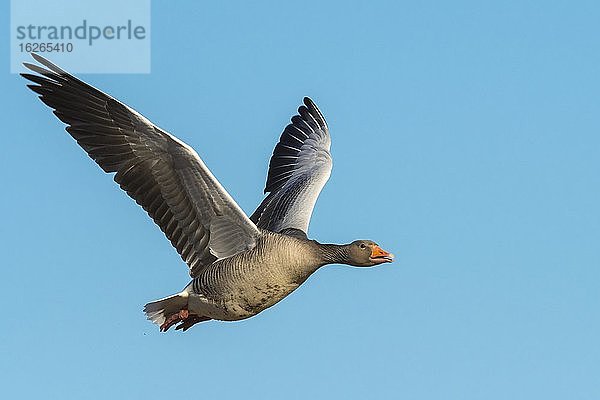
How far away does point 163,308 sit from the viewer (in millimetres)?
19219

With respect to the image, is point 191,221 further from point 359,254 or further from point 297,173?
point 297,173

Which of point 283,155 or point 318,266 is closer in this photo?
point 318,266

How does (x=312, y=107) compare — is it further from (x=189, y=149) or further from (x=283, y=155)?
(x=189, y=149)

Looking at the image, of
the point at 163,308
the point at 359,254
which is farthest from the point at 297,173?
the point at 163,308

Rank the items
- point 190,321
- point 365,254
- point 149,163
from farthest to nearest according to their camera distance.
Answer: point 190,321 → point 365,254 → point 149,163

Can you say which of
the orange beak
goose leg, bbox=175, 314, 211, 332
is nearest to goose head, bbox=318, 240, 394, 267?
the orange beak

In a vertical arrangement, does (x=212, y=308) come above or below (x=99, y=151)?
below

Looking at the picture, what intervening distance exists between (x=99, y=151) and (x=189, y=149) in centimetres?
174

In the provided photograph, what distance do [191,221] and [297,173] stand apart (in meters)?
4.71

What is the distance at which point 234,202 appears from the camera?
59.2 ft

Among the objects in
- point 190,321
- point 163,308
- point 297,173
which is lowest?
point 190,321

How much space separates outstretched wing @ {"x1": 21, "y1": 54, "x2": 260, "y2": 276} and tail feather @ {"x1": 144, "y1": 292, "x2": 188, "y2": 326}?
103 cm

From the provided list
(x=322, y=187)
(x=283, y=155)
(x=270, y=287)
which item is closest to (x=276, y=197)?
(x=322, y=187)

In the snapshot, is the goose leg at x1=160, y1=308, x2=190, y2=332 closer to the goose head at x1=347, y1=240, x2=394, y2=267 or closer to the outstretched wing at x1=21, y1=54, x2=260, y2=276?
the outstretched wing at x1=21, y1=54, x2=260, y2=276
